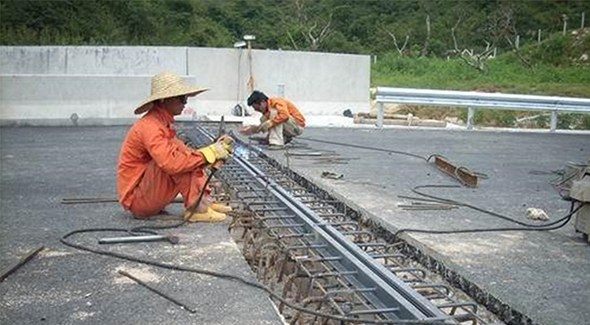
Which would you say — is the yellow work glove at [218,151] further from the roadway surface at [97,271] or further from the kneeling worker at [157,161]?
the roadway surface at [97,271]

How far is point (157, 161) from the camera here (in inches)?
205

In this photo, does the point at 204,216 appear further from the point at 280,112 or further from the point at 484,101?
the point at 484,101

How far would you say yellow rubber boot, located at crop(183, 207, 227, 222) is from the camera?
563 centimetres

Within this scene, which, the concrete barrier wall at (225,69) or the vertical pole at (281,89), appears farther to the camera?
the concrete barrier wall at (225,69)

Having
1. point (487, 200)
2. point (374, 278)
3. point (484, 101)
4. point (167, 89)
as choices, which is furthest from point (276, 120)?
point (374, 278)

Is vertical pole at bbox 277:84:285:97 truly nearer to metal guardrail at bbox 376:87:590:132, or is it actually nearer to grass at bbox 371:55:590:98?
metal guardrail at bbox 376:87:590:132

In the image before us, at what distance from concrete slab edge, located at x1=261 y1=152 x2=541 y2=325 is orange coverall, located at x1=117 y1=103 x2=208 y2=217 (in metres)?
1.56

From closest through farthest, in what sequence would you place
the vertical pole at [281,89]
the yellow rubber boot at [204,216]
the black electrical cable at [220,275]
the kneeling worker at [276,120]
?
1. the black electrical cable at [220,275]
2. the yellow rubber boot at [204,216]
3. the kneeling worker at [276,120]
4. the vertical pole at [281,89]

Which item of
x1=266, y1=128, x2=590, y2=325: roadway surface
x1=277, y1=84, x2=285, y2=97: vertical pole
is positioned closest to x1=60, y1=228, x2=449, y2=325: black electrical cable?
x1=266, y1=128, x2=590, y2=325: roadway surface

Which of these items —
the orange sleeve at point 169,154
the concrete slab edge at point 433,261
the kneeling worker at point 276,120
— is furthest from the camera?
the kneeling worker at point 276,120

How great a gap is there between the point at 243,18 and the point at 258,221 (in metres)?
49.6

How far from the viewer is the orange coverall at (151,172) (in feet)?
17.4

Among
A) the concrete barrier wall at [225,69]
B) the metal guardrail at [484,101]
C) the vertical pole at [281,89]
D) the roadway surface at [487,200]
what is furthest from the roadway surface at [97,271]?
the concrete barrier wall at [225,69]

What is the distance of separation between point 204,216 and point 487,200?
2.97m
